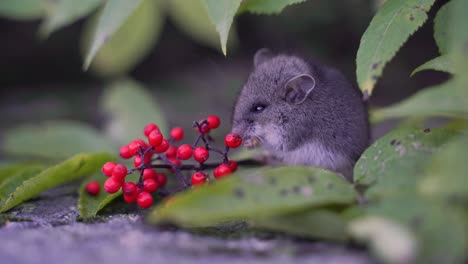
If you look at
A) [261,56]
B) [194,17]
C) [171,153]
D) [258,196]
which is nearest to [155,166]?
[171,153]

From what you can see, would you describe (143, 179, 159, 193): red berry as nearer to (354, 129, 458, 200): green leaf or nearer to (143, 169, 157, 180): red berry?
(143, 169, 157, 180): red berry

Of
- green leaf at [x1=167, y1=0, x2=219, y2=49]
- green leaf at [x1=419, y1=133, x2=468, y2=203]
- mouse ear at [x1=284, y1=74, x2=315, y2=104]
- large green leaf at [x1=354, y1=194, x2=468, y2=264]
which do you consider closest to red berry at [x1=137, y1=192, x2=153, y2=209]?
mouse ear at [x1=284, y1=74, x2=315, y2=104]

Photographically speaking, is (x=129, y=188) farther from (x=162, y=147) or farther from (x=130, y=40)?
(x=130, y=40)

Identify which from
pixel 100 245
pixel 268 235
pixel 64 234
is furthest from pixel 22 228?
pixel 268 235

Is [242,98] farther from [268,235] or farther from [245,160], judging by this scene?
[268,235]

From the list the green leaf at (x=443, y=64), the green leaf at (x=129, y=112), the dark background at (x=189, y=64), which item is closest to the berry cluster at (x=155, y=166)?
the green leaf at (x=129, y=112)

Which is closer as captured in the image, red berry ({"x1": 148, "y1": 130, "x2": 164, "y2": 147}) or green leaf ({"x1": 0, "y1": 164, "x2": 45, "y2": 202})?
Answer: red berry ({"x1": 148, "y1": 130, "x2": 164, "y2": 147})
